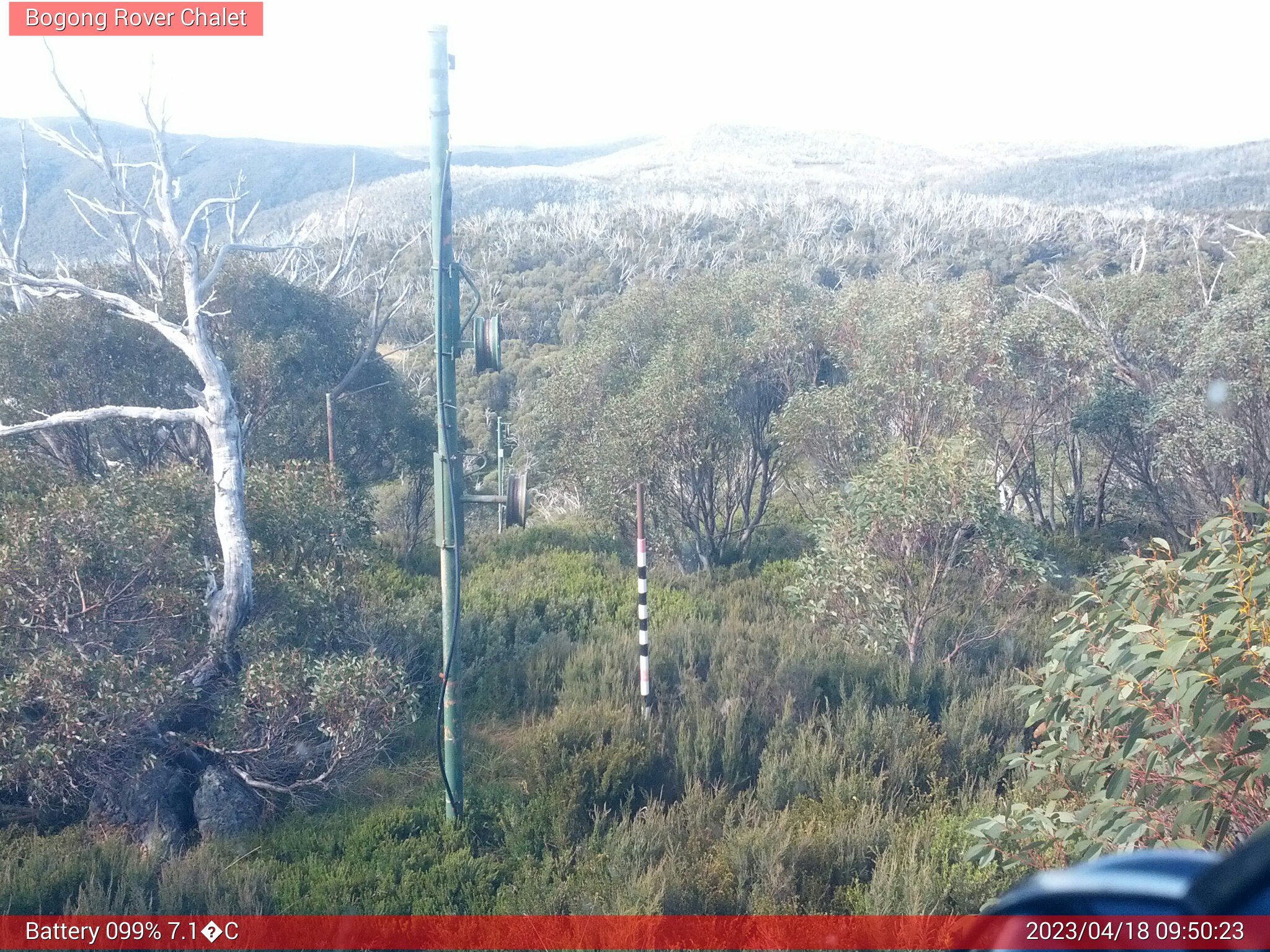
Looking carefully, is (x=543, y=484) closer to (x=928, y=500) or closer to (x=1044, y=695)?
(x=928, y=500)

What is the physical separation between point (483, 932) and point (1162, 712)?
319 cm

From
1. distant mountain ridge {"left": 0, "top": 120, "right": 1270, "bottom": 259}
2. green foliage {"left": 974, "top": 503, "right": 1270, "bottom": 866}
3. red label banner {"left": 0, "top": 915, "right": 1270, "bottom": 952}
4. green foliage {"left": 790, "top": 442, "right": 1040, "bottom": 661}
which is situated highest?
distant mountain ridge {"left": 0, "top": 120, "right": 1270, "bottom": 259}

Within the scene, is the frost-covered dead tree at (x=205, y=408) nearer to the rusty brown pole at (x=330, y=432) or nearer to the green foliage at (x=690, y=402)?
the rusty brown pole at (x=330, y=432)

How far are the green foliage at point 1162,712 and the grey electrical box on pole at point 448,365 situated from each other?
3003mm

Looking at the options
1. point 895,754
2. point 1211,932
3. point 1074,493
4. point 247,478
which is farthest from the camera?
point 1074,493

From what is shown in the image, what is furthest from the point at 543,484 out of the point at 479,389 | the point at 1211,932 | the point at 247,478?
the point at 1211,932

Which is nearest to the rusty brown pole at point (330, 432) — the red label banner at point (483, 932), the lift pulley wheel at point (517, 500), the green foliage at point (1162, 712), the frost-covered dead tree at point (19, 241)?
the frost-covered dead tree at point (19, 241)

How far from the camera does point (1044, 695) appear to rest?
3.63m

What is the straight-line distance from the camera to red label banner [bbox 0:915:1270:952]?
161 inches

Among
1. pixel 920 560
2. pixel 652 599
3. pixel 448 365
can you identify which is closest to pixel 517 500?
pixel 448 365

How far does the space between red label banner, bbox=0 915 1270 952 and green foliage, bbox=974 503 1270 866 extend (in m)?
0.89

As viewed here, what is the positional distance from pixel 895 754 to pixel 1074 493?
31.6 feet

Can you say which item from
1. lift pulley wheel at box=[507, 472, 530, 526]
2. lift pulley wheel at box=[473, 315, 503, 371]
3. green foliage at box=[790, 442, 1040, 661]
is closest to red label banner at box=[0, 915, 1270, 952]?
lift pulley wheel at box=[507, 472, 530, 526]

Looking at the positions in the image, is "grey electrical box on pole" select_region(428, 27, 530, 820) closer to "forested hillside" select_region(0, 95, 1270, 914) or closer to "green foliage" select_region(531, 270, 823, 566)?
"forested hillside" select_region(0, 95, 1270, 914)
